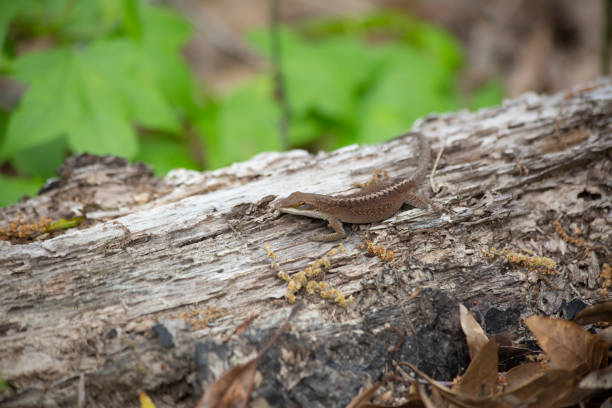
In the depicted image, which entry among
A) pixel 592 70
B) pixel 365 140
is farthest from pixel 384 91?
pixel 592 70

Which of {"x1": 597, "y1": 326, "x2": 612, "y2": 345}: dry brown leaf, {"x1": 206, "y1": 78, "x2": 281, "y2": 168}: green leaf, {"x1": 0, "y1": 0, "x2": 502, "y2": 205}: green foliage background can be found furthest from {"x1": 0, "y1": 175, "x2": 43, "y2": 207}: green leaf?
{"x1": 597, "y1": 326, "x2": 612, "y2": 345}: dry brown leaf

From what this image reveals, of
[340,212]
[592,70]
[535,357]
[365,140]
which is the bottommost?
[535,357]

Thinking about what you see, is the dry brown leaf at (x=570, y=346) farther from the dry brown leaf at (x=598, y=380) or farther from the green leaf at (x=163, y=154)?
the green leaf at (x=163, y=154)

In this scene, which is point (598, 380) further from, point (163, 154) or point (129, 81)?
point (163, 154)

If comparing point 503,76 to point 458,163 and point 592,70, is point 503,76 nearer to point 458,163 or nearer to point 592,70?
point 592,70

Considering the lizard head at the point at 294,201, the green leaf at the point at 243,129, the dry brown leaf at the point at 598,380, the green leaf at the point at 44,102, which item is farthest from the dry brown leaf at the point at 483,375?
the green leaf at the point at 44,102

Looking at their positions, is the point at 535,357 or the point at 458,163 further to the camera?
the point at 458,163
